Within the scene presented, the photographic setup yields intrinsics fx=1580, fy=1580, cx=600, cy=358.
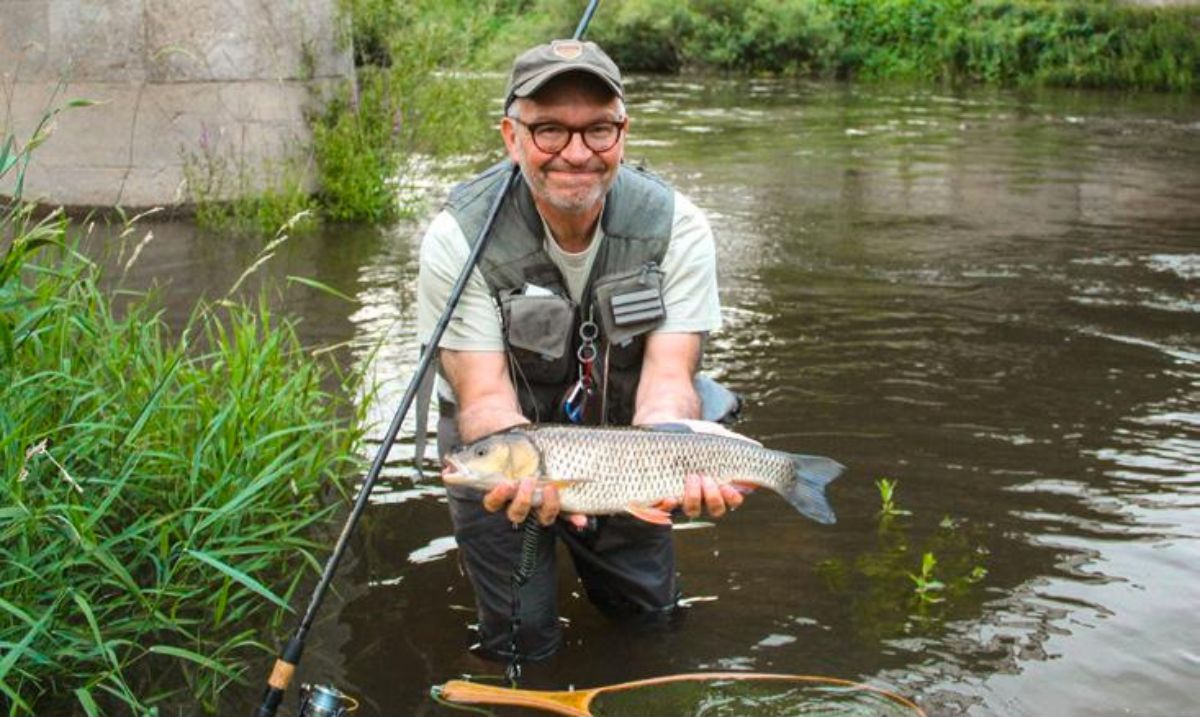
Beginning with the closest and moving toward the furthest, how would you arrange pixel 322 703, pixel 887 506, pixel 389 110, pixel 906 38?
pixel 322 703
pixel 887 506
pixel 389 110
pixel 906 38

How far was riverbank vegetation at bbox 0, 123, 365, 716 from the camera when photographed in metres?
4.27

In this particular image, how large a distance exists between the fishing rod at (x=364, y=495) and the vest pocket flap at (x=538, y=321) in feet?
0.57

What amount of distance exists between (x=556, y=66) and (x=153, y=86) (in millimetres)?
7795

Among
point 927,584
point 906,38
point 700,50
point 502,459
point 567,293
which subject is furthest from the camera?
point 700,50

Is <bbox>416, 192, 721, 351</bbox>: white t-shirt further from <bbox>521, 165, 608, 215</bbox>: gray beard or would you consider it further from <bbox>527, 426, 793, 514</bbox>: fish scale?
<bbox>527, 426, 793, 514</bbox>: fish scale

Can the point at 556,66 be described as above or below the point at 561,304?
above

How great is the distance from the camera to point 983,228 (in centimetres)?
1330

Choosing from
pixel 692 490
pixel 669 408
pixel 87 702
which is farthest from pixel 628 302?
pixel 87 702

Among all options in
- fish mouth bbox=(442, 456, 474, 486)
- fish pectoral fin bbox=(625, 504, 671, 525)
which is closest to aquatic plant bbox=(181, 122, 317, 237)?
fish mouth bbox=(442, 456, 474, 486)

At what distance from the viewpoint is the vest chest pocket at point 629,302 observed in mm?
4797

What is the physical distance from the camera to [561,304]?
4801 millimetres

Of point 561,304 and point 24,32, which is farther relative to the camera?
point 24,32

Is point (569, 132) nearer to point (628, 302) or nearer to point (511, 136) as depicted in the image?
point (511, 136)

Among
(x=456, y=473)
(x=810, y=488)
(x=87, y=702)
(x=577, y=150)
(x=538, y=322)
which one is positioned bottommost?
(x=87, y=702)
